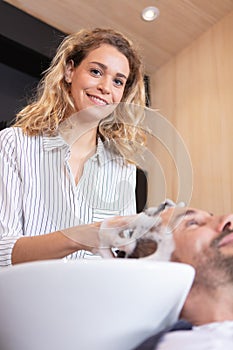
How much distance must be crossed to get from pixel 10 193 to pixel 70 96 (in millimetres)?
358

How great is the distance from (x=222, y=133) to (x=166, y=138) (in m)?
1.25

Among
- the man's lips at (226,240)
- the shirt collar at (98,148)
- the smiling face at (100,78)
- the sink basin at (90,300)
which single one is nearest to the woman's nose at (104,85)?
the smiling face at (100,78)

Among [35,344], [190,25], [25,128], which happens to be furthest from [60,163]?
[190,25]

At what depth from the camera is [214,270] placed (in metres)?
0.80

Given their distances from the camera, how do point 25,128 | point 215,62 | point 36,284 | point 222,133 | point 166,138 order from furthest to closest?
1. point 215,62
2. point 222,133
3. point 25,128
4. point 166,138
5. point 36,284

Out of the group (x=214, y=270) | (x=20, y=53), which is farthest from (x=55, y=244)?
(x=20, y=53)

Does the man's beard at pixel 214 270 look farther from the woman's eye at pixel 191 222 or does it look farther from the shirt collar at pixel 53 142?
the shirt collar at pixel 53 142

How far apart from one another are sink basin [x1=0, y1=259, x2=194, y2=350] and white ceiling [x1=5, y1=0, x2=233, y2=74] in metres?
1.98

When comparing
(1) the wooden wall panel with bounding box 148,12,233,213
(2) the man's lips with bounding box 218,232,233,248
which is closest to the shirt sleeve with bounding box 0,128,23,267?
(2) the man's lips with bounding box 218,232,233,248

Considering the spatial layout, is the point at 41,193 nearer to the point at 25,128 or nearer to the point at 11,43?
the point at 25,128

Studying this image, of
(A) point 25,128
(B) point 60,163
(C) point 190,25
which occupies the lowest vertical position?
(B) point 60,163

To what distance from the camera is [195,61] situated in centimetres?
252

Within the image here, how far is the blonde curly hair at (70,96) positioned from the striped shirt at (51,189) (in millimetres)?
44

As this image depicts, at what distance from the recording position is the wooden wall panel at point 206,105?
215 cm
